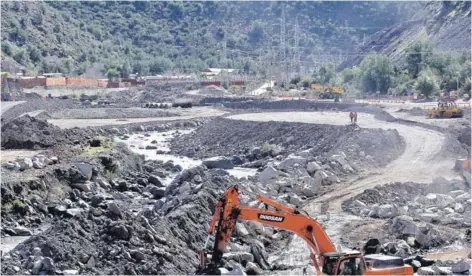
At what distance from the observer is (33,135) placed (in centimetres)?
4812

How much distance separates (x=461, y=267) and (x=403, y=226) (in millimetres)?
5041

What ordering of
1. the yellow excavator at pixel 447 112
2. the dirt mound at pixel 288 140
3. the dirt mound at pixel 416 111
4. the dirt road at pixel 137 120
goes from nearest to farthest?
the dirt mound at pixel 288 140 < the yellow excavator at pixel 447 112 < the dirt mound at pixel 416 111 < the dirt road at pixel 137 120

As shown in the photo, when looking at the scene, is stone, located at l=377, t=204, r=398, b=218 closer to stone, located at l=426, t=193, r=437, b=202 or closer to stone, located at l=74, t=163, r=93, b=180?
stone, located at l=426, t=193, r=437, b=202

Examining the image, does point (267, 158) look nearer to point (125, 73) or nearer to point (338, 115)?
point (338, 115)

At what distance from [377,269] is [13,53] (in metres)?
129

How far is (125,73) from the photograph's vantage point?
154 metres

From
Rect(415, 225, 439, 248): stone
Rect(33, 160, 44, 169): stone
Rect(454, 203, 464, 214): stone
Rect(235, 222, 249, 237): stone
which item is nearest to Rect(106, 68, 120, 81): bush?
Rect(33, 160, 44, 169): stone

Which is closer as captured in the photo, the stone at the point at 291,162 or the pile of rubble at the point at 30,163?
the pile of rubble at the point at 30,163

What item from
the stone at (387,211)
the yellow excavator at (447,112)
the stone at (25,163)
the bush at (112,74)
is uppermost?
the stone at (387,211)

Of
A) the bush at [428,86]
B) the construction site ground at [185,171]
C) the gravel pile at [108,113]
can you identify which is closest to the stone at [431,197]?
the construction site ground at [185,171]

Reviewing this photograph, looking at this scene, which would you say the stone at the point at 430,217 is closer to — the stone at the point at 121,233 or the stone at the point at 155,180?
the stone at the point at 121,233

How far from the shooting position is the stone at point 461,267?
65.1 feet

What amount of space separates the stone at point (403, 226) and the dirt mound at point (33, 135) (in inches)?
1000

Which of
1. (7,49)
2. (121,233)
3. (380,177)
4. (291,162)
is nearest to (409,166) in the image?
(380,177)
